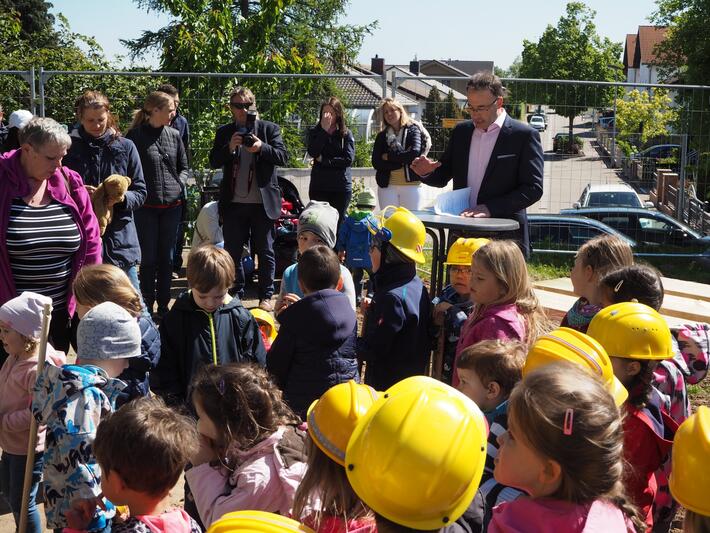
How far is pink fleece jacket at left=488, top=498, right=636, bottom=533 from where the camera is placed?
217 centimetres

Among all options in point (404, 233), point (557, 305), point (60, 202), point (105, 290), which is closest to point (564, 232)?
point (557, 305)

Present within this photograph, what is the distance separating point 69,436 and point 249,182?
4736 mm

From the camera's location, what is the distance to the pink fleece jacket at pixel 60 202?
4.66 meters

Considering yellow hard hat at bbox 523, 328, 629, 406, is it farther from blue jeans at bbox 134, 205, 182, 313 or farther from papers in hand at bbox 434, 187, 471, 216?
blue jeans at bbox 134, 205, 182, 313

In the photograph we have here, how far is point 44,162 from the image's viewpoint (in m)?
4.67

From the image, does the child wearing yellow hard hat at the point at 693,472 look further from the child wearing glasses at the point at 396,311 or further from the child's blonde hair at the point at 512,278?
the child wearing glasses at the point at 396,311

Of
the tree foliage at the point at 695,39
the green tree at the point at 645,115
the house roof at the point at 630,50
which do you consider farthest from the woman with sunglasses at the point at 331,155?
the house roof at the point at 630,50

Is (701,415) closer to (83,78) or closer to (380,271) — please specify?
(380,271)

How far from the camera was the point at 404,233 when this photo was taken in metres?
4.48

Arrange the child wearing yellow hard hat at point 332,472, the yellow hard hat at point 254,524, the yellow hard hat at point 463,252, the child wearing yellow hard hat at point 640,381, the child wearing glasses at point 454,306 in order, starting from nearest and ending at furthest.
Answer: the yellow hard hat at point 254,524 < the child wearing yellow hard hat at point 332,472 < the child wearing yellow hard hat at point 640,381 < the child wearing glasses at point 454,306 < the yellow hard hat at point 463,252

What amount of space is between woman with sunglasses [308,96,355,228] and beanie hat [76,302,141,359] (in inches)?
207

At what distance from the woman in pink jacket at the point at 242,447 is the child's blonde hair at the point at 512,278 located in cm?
136

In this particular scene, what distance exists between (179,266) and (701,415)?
26.3ft

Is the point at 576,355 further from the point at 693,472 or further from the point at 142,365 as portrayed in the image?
the point at 142,365
